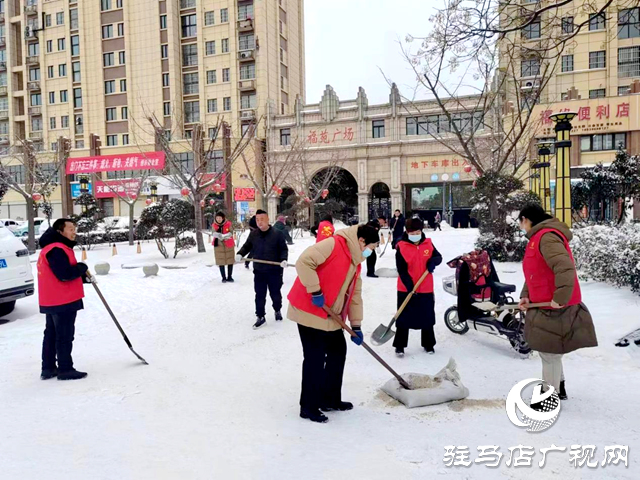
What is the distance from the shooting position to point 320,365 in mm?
3523

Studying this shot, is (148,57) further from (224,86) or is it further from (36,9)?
(36,9)

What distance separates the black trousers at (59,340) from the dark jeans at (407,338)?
320 centimetres

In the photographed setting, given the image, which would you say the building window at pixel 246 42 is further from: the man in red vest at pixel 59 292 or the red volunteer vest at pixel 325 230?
the man in red vest at pixel 59 292

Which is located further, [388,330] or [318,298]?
[388,330]

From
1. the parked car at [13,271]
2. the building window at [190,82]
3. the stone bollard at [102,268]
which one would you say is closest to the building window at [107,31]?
the building window at [190,82]

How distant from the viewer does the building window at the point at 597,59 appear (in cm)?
2916

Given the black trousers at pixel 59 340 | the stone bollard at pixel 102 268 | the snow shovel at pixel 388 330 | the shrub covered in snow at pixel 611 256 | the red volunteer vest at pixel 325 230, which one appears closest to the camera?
the black trousers at pixel 59 340

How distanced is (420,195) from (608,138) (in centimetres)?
1222

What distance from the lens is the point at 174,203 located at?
1420 cm

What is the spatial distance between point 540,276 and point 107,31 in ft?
143

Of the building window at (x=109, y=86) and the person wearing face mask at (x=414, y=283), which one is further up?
the building window at (x=109, y=86)

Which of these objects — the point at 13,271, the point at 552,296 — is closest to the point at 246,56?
the point at 13,271

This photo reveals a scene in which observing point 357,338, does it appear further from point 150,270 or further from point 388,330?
point 150,270

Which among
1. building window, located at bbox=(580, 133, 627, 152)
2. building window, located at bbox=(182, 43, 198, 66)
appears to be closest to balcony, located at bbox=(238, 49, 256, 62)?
building window, located at bbox=(182, 43, 198, 66)
